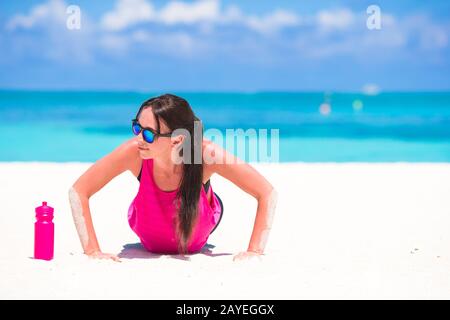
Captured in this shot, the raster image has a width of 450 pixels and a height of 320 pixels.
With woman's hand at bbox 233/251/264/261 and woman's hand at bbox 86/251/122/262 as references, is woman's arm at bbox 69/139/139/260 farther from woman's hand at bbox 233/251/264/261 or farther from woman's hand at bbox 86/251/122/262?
woman's hand at bbox 233/251/264/261

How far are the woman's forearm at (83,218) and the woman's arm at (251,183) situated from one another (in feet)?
2.34

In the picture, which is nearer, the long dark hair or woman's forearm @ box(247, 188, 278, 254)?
the long dark hair

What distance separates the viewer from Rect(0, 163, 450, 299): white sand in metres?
3.48

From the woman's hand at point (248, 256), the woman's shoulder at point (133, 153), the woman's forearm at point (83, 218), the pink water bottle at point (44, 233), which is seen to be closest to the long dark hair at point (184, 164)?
the woman's shoulder at point (133, 153)

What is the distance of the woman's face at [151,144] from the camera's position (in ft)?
12.4

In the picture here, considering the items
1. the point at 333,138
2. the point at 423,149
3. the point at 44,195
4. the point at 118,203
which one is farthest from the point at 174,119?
the point at 333,138

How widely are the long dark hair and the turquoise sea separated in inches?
Answer: 471

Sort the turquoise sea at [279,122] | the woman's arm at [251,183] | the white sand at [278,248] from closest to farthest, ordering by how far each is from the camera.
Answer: the white sand at [278,248]
the woman's arm at [251,183]
the turquoise sea at [279,122]

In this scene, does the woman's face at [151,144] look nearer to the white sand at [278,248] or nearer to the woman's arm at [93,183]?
the woman's arm at [93,183]

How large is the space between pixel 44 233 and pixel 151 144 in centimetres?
78

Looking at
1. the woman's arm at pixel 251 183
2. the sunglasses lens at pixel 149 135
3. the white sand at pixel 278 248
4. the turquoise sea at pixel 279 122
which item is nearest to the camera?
the white sand at pixel 278 248

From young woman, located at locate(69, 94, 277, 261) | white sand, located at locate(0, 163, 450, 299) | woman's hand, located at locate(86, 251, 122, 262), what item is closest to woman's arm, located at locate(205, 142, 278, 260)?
young woman, located at locate(69, 94, 277, 261)
